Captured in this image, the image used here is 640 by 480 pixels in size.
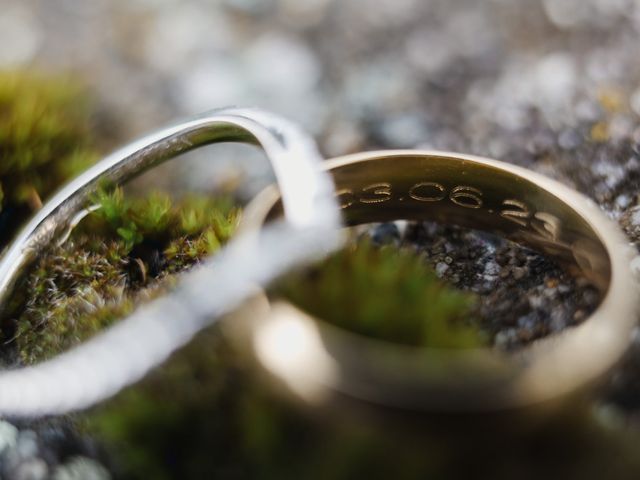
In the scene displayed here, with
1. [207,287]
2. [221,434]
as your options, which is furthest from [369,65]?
[221,434]

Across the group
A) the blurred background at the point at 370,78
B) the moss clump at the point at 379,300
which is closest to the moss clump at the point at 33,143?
the blurred background at the point at 370,78

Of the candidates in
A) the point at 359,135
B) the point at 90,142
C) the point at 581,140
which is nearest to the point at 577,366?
the point at 581,140

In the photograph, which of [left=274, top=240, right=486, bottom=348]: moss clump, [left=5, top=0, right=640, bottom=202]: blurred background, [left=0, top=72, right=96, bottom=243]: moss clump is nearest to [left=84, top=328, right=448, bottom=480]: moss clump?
[left=274, top=240, right=486, bottom=348]: moss clump

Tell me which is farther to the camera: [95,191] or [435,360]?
[95,191]

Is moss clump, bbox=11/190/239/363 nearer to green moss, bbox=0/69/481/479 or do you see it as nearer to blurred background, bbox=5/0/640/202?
green moss, bbox=0/69/481/479

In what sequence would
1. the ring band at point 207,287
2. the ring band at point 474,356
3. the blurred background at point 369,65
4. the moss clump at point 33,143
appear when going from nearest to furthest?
the ring band at point 474,356
the ring band at point 207,287
the moss clump at point 33,143
the blurred background at point 369,65

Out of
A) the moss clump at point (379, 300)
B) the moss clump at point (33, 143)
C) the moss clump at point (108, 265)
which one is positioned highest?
the moss clump at point (33, 143)

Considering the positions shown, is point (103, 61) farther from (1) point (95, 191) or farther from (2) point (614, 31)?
(2) point (614, 31)

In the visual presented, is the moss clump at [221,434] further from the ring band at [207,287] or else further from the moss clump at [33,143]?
the moss clump at [33,143]
